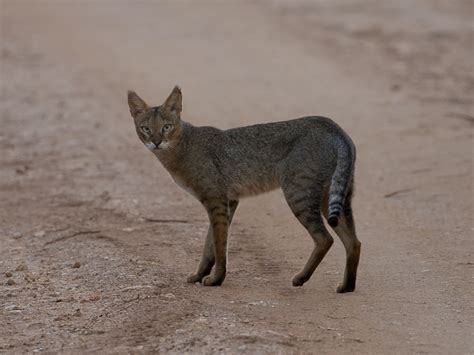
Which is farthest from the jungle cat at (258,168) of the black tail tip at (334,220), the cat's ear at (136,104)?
the black tail tip at (334,220)

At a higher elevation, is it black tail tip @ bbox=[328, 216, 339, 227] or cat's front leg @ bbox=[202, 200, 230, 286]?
black tail tip @ bbox=[328, 216, 339, 227]

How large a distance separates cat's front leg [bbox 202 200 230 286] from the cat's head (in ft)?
2.04

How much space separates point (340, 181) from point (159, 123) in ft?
5.18

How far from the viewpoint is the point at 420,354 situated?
23.0 ft

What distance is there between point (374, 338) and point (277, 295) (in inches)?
49.5

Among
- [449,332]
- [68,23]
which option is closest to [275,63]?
[68,23]

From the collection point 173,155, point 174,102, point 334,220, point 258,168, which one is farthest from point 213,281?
point 174,102

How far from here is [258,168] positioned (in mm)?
9062

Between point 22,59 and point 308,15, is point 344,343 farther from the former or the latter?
point 308,15

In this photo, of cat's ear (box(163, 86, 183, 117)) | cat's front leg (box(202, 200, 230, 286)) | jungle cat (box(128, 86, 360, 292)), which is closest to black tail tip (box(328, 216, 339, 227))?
jungle cat (box(128, 86, 360, 292))

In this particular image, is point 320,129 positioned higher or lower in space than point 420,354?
higher

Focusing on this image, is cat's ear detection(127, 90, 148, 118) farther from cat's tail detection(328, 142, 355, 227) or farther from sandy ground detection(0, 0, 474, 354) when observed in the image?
cat's tail detection(328, 142, 355, 227)

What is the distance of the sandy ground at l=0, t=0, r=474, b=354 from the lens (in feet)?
25.3

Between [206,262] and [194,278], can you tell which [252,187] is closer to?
[206,262]
